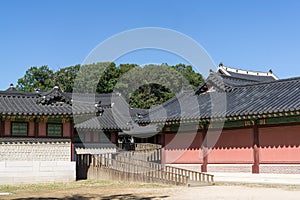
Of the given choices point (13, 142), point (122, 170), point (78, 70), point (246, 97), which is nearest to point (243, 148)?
A: point (246, 97)

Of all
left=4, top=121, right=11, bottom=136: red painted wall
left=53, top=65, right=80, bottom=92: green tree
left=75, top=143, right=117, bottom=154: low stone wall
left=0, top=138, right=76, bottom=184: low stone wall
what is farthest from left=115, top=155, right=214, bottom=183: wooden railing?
left=53, top=65, right=80, bottom=92: green tree

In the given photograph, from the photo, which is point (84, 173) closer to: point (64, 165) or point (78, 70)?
point (64, 165)

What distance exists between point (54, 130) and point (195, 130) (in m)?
7.69

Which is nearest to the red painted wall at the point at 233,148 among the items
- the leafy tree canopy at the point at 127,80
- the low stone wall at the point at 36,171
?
the low stone wall at the point at 36,171

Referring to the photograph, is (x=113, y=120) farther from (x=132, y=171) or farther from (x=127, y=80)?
(x=127, y=80)

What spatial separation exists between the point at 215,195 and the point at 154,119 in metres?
7.87

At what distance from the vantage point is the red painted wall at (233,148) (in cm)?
1823

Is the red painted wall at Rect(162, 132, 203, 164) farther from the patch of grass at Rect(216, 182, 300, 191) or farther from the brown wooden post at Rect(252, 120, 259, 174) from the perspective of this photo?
the brown wooden post at Rect(252, 120, 259, 174)

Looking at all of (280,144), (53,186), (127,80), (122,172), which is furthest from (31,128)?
(127,80)

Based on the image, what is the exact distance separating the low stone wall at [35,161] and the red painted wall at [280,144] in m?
10.3

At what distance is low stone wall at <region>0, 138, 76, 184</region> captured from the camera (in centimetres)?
2044

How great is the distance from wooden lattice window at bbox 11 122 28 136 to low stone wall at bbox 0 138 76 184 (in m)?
0.33

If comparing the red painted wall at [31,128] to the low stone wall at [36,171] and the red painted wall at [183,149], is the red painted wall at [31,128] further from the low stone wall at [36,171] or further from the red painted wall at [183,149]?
the red painted wall at [183,149]

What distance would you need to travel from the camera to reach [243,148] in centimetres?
1842
